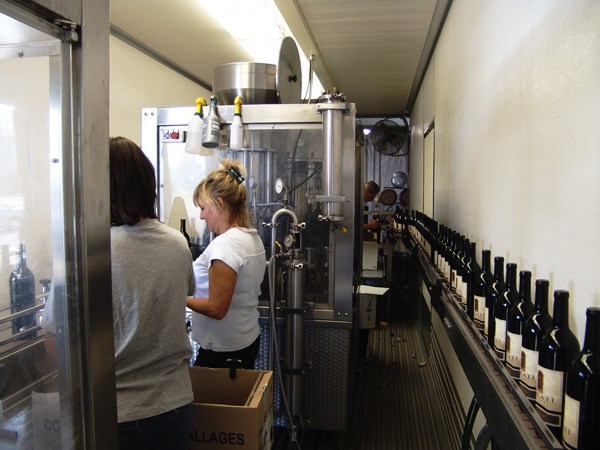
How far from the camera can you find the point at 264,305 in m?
2.66

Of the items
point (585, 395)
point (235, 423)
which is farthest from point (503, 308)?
point (235, 423)

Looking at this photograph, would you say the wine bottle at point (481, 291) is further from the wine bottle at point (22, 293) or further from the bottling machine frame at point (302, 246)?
the wine bottle at point (22, 293)

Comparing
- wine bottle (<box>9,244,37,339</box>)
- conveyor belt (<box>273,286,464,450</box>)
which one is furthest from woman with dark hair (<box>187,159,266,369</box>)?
wine bottle (<box>9,244,37,339</box>)

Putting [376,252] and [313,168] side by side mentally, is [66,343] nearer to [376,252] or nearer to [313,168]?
[313,168]

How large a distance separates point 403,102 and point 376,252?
3556 mm

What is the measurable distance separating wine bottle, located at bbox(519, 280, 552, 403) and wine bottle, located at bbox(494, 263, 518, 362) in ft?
0.57

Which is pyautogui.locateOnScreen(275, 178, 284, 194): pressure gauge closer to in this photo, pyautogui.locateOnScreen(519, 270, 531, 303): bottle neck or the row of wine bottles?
the row of wine bottles

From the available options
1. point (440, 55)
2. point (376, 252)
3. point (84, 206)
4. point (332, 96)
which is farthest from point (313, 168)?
point (376, 252)

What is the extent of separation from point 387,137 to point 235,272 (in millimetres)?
6547

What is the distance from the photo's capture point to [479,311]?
1.83 metres

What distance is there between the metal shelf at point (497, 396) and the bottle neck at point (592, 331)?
8.2 inches

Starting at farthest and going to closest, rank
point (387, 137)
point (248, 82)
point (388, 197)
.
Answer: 1. point (388, 197)
2. point (387, 137)
3. point (248, 82)

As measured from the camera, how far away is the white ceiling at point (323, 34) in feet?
11.2

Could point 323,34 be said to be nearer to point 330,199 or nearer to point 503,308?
point 330,199
